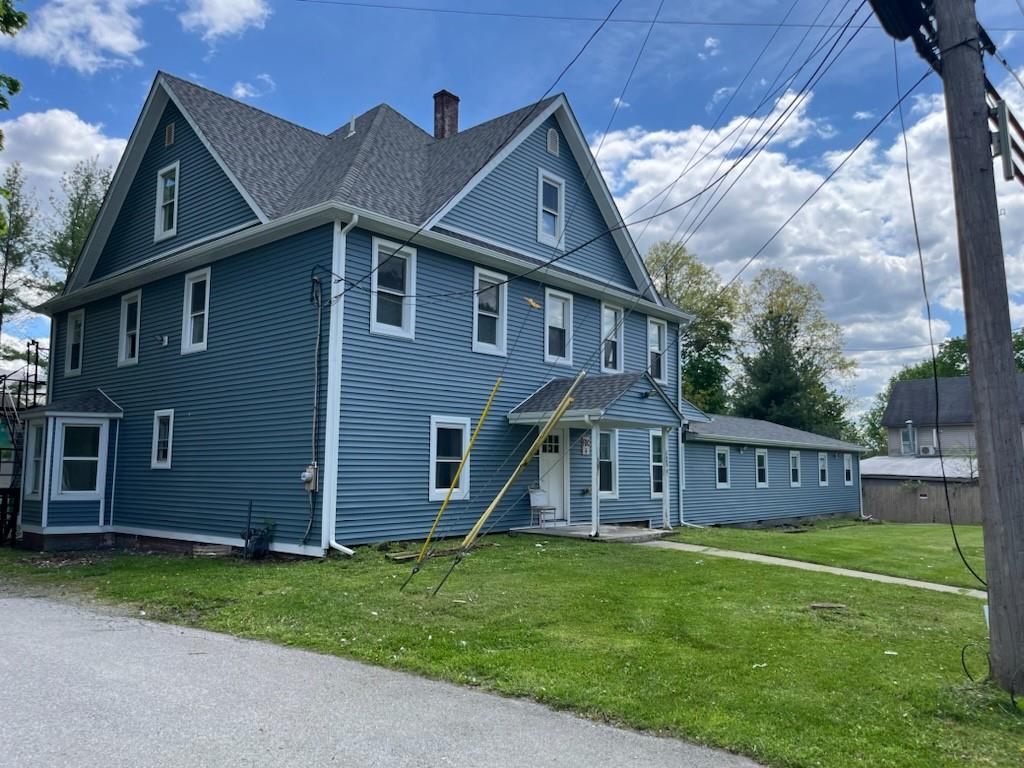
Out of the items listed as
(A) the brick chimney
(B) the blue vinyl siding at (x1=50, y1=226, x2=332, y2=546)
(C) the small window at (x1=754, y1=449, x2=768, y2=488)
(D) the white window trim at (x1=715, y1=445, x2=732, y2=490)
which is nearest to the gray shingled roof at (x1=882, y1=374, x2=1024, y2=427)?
(C) the small window at (x1=754, y1=449, x2=768, y2=488)

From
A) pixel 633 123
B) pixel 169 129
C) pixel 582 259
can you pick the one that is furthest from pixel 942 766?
pixel 169 129

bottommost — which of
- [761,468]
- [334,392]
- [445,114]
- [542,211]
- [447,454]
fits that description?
[761,468]

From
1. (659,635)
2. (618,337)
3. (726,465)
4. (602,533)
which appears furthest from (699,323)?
(659,635)

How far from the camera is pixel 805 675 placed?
5914 mm

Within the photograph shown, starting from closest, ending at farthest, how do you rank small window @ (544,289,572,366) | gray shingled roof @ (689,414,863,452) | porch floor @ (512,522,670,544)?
porch floor @ (512,522,670,544)
small window @ (544,289,572,366)
gray shingled roof @ (689,414,863,452)

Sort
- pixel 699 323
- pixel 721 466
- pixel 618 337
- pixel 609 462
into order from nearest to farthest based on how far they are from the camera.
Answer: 1. pixel 609 462
2. pixel 618 337
3. pixel 721 466
4. pixel 699 323

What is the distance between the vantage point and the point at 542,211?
17.0 metres

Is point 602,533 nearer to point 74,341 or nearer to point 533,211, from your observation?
point 533,211

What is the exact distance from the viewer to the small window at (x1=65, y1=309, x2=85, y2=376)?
18.6 metres

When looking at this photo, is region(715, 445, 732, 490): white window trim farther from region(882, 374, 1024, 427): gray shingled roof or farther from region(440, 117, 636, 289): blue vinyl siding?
region(882, 374, 1024, 427): gray shingled roof

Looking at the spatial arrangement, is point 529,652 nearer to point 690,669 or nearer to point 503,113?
point 690,669

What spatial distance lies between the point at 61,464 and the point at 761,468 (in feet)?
65.8

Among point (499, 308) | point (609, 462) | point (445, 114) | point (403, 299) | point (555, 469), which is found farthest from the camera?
point (445, 114)

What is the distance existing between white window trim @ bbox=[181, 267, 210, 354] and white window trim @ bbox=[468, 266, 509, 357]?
5.08m
